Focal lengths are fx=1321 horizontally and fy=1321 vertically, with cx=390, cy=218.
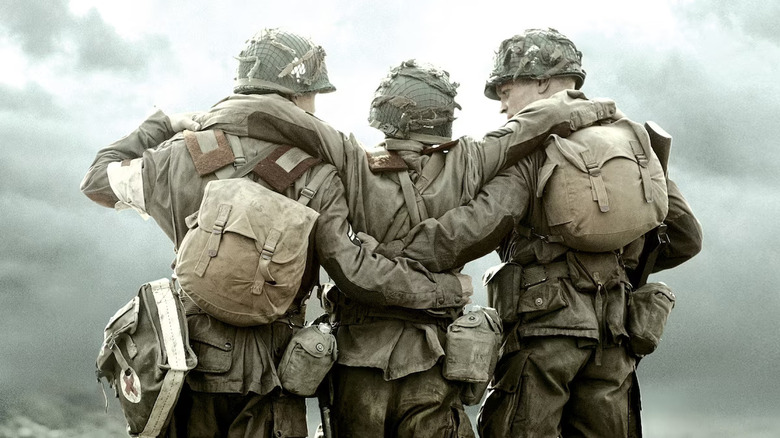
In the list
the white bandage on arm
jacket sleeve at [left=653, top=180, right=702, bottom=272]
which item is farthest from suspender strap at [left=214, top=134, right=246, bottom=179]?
jacket sleeve at [left=653, top=180, right=702, bottom=272]

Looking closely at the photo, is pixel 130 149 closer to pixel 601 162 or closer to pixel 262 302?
pixel 262 302

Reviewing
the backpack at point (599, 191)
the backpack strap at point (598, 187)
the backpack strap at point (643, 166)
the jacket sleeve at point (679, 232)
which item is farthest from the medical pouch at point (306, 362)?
the jacket sleeve at point (679, 232)

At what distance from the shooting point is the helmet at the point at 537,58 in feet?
32.4

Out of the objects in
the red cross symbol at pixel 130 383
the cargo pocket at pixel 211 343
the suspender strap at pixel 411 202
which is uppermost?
the suspender strap at pixel 411 202

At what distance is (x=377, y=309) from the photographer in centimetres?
886

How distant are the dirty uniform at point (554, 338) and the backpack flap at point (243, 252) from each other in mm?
1486

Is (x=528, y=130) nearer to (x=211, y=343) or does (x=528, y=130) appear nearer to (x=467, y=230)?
(x=467, y=230)

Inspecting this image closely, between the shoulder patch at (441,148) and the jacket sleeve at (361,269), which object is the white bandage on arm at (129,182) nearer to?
the jacket sleeve at (361,269)

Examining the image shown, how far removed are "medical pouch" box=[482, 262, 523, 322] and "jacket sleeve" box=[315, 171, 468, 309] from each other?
32.1 inches

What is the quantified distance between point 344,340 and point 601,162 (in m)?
2.14

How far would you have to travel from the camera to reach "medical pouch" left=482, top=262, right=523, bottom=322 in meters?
9.43

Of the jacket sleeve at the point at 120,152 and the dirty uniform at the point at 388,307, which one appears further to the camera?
the jacket sleeve at the point at 120,152

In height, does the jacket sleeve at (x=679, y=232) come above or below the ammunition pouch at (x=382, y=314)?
above

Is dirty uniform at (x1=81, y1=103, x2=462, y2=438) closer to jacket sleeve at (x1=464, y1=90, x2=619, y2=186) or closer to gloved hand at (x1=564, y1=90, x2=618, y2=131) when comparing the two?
jacket sleeve at (x1=464, y1=90, x2=619, y2=186)
